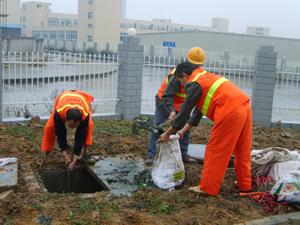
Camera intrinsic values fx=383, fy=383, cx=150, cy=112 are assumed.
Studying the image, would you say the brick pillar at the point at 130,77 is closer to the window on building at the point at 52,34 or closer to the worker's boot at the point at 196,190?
the worker's boot at the point at 196,190

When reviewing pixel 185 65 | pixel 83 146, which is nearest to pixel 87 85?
pixel 83 146

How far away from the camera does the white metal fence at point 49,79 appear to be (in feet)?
25.2

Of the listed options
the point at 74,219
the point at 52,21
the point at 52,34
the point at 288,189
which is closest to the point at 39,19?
the point at 52,21

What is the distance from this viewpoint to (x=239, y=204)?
155 inches

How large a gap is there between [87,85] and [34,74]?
121 cm

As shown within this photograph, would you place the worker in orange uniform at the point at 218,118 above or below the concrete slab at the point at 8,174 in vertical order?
above

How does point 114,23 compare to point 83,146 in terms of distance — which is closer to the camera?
point 83,146

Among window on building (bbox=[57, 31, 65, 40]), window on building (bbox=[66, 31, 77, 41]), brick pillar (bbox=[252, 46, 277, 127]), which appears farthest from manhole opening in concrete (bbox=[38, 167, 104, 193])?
window on building (bbox=[57, 31, 65, 40])

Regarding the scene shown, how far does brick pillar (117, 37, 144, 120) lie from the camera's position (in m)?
8.40

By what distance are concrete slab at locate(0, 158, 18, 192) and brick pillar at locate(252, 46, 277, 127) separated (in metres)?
5.94

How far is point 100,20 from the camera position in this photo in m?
63.5

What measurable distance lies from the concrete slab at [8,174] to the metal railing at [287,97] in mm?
6669

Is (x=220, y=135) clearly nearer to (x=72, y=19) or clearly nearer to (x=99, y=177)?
(x=99, y=177)

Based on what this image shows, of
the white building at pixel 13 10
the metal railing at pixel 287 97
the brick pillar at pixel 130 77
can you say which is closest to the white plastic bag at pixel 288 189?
the brick pillar at pixel 130 77
